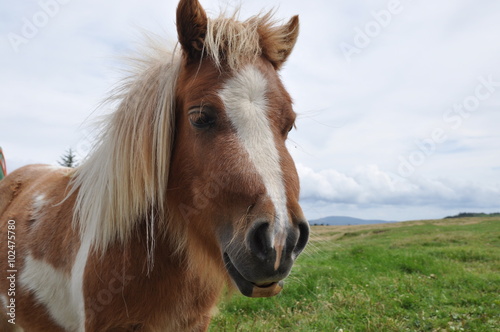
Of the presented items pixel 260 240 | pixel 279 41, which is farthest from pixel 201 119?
pixel 279 41

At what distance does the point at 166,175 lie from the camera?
2.51 meters

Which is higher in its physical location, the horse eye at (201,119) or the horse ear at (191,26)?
the horse ear at (191,26)

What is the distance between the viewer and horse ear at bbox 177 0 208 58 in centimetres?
243

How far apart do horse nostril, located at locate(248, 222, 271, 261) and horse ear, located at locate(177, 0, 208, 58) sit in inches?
54.7

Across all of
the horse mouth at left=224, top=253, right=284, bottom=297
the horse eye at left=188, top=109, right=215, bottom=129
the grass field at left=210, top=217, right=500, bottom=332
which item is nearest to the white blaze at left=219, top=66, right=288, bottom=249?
the horse eye at left=188, top=109, right=215, bottom=129

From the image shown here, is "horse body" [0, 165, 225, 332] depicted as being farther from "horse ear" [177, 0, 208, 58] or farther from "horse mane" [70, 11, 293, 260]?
"horse ear" [177, 0, 208, 58]

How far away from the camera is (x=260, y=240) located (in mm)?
1872

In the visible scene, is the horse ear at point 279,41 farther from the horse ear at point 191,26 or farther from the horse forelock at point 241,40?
the horse ear at point 191,26

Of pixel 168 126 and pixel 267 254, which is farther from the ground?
pixel 168 126

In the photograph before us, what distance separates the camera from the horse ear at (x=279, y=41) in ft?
9.01

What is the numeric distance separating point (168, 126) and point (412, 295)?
5115 millimetres

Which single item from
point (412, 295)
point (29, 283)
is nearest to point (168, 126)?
point (29, 283)

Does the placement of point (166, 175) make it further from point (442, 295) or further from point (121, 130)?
point (442, 295)

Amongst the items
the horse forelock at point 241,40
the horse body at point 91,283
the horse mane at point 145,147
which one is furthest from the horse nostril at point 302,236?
the horse forelock at point 241,40
